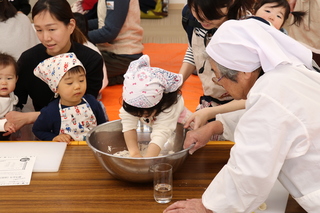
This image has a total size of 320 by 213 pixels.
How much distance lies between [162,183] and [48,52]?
1177mm

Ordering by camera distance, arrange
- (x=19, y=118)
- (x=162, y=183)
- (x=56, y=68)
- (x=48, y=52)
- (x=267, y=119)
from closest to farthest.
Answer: (x=267, y=119), (x=162, y=183), (x=56, y=68), (x=19, y=118), (x=48, y=52)

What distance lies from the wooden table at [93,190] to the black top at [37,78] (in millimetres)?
731

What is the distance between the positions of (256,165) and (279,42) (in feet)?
1.17

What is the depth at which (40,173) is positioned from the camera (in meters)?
1.66

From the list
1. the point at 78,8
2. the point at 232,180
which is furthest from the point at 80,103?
the point at 78,8

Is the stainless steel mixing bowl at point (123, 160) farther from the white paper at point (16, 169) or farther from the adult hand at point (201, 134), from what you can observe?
the white paper at point (16, 169)

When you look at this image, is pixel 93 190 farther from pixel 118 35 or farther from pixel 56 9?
pixel 118 35

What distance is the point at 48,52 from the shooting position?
2371 millimetres


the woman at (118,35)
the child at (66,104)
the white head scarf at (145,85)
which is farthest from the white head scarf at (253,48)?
the woman at (118,35)

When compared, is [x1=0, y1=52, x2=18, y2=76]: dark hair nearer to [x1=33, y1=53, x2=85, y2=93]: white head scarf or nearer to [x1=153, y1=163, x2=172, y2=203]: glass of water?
[x1=33, y1=53, x2=85, y2=93]: white head scarf

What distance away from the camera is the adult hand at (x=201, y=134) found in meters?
1.67

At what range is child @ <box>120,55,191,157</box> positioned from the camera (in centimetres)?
159

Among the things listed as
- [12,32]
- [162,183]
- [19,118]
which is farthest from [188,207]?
[12,32]

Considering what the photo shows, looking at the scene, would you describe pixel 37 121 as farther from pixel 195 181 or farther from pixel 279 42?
pixel 279 42
